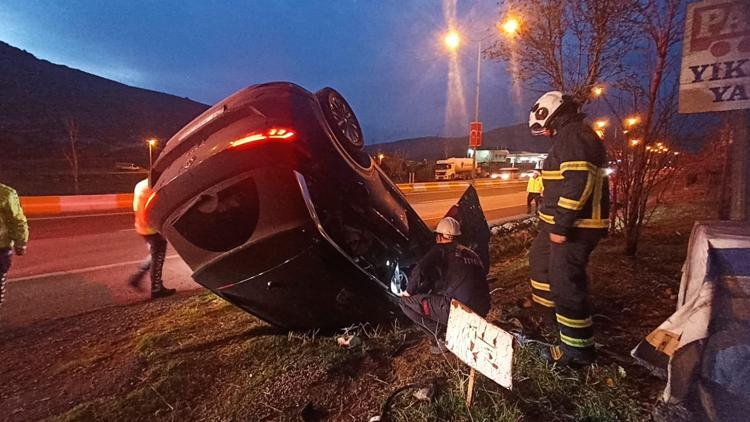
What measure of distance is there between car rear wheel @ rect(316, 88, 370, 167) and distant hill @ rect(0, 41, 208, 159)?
4227cm

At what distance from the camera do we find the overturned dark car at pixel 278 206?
8.55 ft

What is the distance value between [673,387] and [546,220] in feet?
4.15

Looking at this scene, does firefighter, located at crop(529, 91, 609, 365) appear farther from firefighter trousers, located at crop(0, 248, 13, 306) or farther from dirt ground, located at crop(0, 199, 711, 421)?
firefighter trousers, located at crop(0, 248, 13, 306)

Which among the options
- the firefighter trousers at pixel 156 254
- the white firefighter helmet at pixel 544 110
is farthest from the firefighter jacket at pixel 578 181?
the firefighter trousers at pixel 156 254

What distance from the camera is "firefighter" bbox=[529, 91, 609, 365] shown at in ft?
9.18

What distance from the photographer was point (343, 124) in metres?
3.14

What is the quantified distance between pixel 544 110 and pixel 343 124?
1.53m

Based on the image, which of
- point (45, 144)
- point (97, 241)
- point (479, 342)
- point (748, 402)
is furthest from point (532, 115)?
point (45, 144)

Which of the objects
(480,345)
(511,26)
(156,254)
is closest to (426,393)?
(480,345)

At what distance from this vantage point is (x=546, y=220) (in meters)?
3.13

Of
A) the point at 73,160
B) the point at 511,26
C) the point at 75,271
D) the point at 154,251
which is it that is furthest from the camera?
the point at 73,160

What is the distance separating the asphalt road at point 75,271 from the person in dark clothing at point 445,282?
12.4 feet

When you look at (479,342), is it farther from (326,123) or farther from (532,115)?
(532,115)

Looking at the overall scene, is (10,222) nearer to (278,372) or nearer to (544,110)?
(278,372)
